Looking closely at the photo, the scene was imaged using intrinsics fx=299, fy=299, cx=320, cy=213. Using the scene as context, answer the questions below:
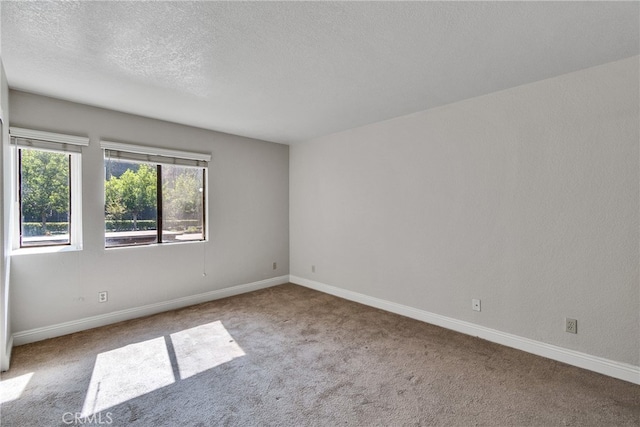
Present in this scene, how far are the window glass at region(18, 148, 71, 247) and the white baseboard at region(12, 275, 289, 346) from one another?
34.2 inches

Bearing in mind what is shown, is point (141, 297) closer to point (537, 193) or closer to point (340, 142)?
point (340, 142)

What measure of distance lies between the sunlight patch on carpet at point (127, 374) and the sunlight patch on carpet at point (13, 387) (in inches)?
16.7

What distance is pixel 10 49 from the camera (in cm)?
212

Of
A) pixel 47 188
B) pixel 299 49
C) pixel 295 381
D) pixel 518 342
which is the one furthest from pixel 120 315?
pixel 518 342

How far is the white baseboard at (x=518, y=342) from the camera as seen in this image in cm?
233

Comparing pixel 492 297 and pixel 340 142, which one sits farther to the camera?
pixel 340 142

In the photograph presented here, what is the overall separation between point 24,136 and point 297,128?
2.89 meters

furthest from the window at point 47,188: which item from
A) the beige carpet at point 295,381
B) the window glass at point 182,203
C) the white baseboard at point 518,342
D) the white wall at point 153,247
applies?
the white baseboard at point 518,342

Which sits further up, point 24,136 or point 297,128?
point 297,128

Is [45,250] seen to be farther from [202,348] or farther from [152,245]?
[202,348]

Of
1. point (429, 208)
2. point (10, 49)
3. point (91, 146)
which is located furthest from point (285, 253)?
point (10, 49)

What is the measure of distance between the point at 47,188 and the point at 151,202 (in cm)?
100

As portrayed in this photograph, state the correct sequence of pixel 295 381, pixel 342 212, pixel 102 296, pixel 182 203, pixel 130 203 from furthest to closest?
pixel 342 212
pixel 182 203
pixel 130 203
pixel 102 296
pixel 295 381

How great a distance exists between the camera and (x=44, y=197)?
3.09 metres
